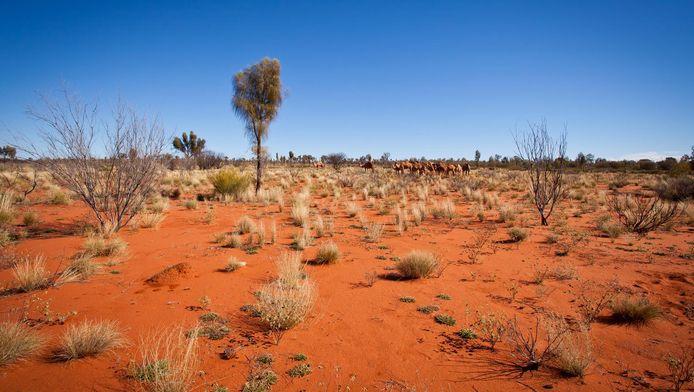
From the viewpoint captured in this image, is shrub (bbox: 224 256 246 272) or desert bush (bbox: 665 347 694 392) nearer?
desert bush (bbox: 665 347 694 392)

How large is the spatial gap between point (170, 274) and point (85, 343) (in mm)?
2500

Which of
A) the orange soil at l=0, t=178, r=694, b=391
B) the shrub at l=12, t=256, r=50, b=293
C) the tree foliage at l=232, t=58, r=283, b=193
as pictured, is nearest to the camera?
the orange soil at l=0, t=178, r=694, b=391

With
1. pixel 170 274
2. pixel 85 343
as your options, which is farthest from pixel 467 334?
pixel 170 274

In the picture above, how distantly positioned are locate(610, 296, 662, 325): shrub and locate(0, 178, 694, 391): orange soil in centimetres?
14

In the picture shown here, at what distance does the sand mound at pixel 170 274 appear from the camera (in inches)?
217

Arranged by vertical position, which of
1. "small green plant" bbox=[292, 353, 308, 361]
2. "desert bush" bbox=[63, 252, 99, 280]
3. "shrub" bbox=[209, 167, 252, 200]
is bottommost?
"small green plant" bbox=[292, 353, 308, 361]

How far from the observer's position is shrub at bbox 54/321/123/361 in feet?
10.6

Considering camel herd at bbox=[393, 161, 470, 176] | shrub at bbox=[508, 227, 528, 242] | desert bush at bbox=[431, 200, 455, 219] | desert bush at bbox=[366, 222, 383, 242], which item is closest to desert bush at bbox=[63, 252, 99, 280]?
desert bush at bbox=[366, 222, 383, 242]

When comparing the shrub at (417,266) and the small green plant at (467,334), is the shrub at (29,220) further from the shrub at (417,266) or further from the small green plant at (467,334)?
the small green plant at (467,334)

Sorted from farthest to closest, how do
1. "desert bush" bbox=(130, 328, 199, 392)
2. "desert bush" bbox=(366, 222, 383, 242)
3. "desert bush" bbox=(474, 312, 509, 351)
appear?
"desert bush" bbox=(366, 222, 383, 242) < "desert bush" bbox=(474, 312, 509, 351) < "desert bush" bbox=(130, 328, 199, 392)

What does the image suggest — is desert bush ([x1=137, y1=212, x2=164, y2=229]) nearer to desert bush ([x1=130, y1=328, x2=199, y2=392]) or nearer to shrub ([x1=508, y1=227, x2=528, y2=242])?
desert bush ([x1=130, y1=328, x2=199, y2=392])

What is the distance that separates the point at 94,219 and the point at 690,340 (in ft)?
45.5

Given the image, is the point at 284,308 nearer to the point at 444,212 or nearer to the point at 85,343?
the point at 85,343

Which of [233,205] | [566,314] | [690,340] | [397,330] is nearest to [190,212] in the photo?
[233,205]
